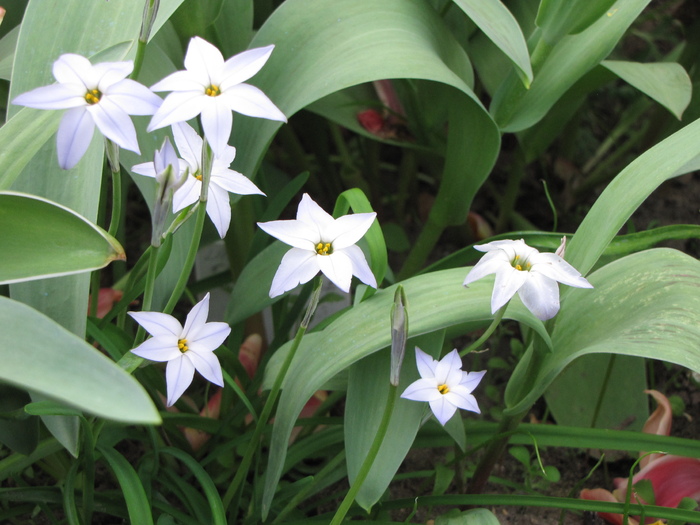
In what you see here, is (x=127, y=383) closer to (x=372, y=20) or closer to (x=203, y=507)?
(x=203, y=507)

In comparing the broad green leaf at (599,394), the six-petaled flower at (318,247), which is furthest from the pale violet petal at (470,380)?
the broad green leaf at (599,394)

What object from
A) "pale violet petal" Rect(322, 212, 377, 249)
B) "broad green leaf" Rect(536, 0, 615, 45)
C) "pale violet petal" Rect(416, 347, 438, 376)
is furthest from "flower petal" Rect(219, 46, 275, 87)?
"broad green leaf" Rect(536, 0, 615, 45)

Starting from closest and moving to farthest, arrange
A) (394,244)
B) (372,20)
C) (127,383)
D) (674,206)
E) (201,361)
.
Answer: (127,383), (201,361), (372,20), (394,244), (674,206)

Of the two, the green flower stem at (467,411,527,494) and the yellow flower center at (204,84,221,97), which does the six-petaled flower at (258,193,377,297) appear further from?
the green flower stem at (467,411,527,494)

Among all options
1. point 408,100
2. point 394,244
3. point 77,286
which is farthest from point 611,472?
point 77,286

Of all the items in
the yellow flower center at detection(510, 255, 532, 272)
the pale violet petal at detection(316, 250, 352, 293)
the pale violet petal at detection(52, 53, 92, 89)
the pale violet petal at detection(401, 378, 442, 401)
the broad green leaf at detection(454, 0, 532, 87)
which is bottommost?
the pale violet petal at detection(401, 378, 442, 401)

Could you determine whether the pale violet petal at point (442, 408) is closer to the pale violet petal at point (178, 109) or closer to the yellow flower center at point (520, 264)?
the yellow flower center at point (520, 264)
